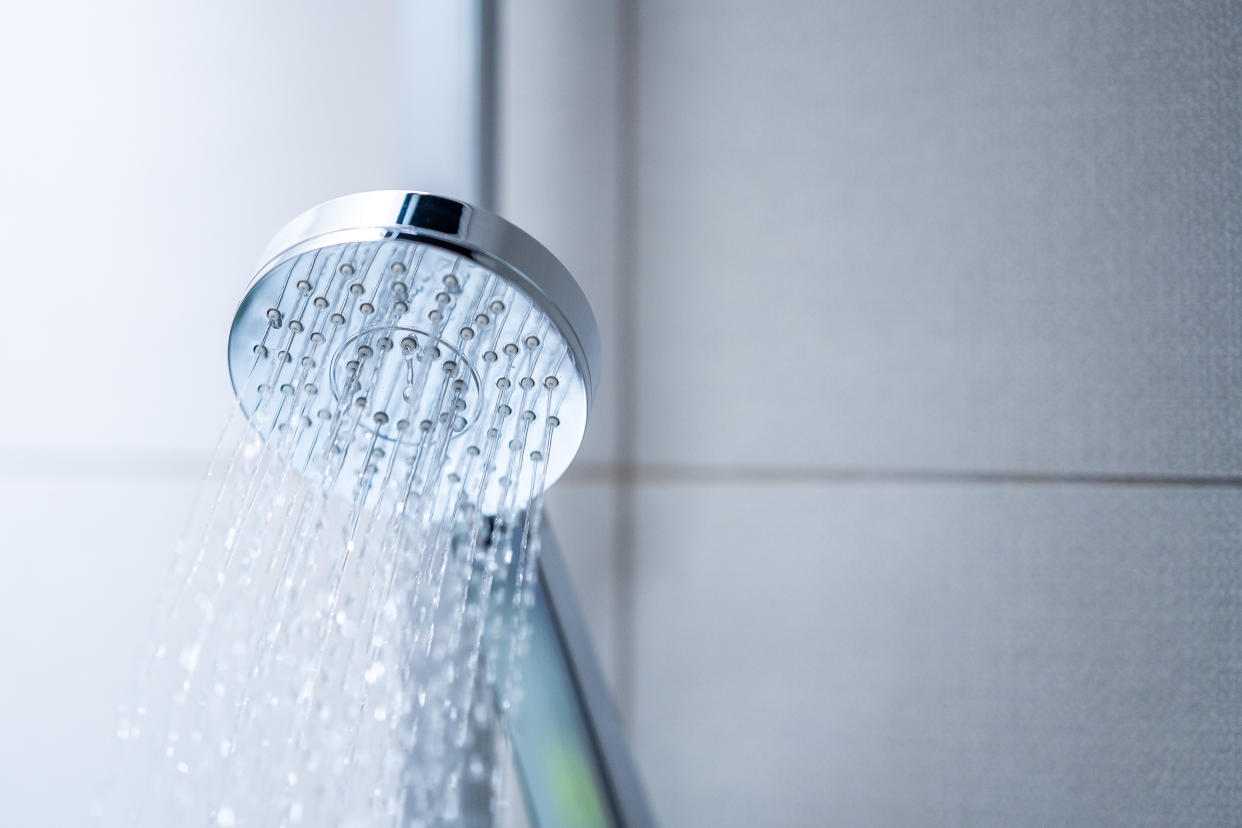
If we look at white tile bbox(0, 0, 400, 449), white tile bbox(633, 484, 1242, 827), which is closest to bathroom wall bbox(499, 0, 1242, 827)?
white tile bbox(633, 484, 1242, 827)

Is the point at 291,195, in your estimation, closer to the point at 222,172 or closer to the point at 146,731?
the point at 222,172

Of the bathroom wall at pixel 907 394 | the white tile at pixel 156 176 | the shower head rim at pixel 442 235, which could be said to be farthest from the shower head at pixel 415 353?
the white tile at pixel 156 176

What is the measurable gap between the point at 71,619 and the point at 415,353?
42cm

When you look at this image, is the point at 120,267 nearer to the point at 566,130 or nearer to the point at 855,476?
the point at 566,130

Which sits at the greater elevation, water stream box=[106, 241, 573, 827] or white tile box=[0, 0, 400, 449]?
→ white tile box=[0, 0, 400, 449]

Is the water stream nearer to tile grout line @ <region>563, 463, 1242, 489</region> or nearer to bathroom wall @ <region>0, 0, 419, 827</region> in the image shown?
bathroom wall @ <region>0, 0, 419, 827</region>

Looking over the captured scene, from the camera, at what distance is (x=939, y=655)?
0.60m

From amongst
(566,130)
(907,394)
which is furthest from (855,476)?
(566,130)

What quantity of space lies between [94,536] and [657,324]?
409 mm

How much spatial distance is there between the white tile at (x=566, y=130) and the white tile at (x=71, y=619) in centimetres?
30

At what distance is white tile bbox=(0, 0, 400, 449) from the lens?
681 millimetres

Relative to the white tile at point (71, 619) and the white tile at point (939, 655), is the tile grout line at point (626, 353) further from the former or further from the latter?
the white tile at point (71, 619)

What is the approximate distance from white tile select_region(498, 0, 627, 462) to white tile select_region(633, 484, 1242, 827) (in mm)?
139

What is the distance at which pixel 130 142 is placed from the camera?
69 cm
